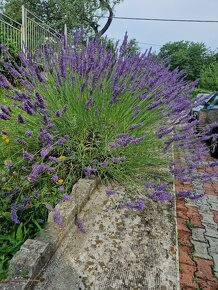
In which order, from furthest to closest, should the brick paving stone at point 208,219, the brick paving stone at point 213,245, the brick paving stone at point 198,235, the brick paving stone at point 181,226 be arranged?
the brick paving stone at point 208,219 → the brick paving stone at point 181,226 → the brick paving stone at point 198,235 → the brick paving stone at point 213,245

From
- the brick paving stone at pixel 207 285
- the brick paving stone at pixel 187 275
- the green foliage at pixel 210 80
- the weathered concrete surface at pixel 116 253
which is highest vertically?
the green foliage at pixel 210 80

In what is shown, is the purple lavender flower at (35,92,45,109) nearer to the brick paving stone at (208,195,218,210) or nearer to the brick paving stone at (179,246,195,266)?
the brick paving stone at (179,246,195,266)

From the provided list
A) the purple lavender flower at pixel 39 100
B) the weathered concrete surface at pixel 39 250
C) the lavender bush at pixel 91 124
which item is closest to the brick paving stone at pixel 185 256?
the lavender bush at pixel 91 124

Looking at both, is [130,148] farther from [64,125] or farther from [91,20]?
[91,20]

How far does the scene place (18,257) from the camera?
125cm

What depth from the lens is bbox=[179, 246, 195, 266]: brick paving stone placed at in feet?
5.68

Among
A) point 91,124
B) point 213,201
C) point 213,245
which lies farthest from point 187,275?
point 91,124

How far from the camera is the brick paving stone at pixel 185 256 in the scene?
1.73 m

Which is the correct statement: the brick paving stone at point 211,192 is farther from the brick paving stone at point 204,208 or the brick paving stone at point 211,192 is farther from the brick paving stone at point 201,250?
the brick paving stone at point 201,250

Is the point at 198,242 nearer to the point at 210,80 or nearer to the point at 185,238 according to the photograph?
the point at 185,238

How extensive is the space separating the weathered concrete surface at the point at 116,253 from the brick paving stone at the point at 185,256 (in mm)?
146

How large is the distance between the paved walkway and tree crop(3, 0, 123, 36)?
82.7 ft

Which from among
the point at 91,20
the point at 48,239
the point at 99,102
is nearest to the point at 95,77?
the point at 99,102

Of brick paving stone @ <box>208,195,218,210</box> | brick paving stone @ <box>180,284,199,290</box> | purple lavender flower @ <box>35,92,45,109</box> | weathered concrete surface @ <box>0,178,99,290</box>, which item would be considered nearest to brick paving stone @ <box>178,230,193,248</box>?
brick paving stone @ <box>180,284,199,290</box>
